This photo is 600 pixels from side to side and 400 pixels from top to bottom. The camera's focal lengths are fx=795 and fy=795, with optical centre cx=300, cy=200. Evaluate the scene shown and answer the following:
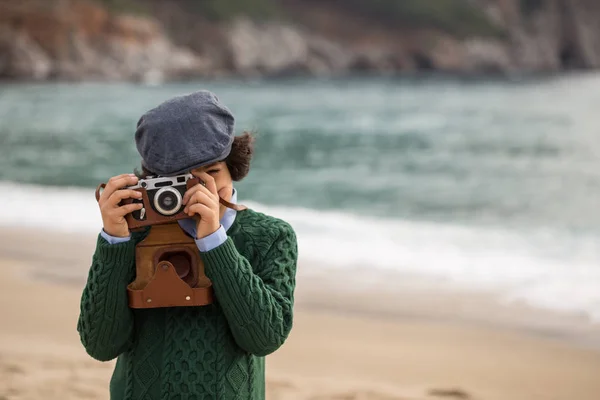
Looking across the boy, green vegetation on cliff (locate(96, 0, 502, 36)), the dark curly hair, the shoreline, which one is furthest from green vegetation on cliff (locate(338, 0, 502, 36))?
the boy

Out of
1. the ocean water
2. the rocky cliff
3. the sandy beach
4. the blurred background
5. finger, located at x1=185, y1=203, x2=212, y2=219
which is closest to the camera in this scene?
finger, located at x1=185, y1=203, x2=212, y2=219

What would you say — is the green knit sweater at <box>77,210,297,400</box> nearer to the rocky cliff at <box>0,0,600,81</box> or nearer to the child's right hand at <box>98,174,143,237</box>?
the child's right hand at <box>98,174,143,237</box>

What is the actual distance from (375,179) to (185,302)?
13.1 metres

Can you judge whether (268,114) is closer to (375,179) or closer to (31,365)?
(375,179)

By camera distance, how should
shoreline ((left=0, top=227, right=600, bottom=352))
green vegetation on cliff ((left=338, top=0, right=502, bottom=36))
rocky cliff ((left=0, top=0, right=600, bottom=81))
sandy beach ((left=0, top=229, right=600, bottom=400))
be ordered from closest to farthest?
1. sandy beach ((left=0, top=229, right=600, bottom=400))
2. shoreline ((left=0, top=227, right=600, bottom=352))
3. rocky cliff ((left=0, top=0, right=600, bottom=81))
4. green vegetation on cliff ((left=338, top=0, right=502, bottom=36))

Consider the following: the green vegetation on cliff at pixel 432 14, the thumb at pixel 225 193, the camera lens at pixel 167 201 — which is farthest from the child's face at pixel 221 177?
the green vegetation on cliff at pixel 432 14

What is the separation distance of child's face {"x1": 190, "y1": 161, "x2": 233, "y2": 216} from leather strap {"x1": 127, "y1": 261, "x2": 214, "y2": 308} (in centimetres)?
19

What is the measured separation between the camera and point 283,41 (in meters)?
Answer: 89.8

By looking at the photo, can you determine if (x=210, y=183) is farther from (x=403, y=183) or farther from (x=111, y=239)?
(x=403, y=183)

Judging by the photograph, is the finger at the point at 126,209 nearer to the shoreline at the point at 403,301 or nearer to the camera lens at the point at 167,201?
the camera lens at the point at 167,201

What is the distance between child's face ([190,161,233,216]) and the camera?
66.7 inches

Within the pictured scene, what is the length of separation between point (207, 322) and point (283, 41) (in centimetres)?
8991

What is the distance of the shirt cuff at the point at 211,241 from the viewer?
1.59 meters

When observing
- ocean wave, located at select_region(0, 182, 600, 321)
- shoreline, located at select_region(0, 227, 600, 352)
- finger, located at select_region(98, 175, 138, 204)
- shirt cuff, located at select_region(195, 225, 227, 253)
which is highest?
ocean wave, located at select_region(0, 182, 600, 321)
